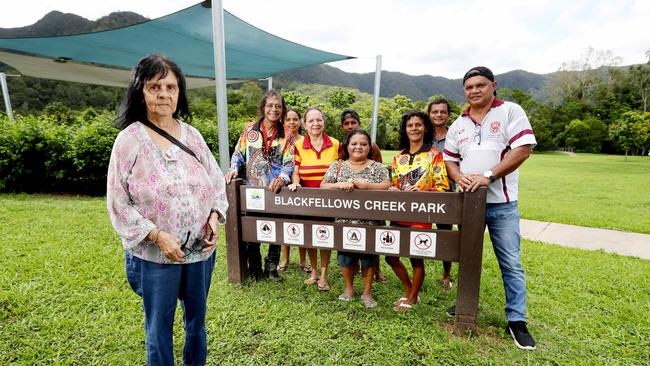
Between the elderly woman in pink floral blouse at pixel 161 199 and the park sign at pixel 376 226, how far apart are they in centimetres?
122

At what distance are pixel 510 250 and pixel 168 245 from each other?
85.0 inches

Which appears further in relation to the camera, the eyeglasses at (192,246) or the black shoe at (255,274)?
the black shoe at (255,274)

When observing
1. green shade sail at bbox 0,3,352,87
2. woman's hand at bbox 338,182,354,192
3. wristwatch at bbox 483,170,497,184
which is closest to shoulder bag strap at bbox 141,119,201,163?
woman's hand at bbox 338,182,354,192

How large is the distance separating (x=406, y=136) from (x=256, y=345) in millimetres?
1956

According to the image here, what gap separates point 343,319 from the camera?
2.73 metres

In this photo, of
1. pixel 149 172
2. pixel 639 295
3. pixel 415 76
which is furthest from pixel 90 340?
pixel 415 76

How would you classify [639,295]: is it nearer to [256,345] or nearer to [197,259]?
[256,345]

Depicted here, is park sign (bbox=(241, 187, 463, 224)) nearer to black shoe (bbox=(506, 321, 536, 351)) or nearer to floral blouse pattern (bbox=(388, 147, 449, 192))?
floral blouse pattern (bbox=(388, 147, 449, 192))

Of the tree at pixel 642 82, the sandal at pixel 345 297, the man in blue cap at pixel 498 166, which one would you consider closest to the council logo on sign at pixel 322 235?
the sandal at pixel 345 297

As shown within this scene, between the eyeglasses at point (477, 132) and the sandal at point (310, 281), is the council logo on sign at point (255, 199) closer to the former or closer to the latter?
the sandal at point (310, 281)

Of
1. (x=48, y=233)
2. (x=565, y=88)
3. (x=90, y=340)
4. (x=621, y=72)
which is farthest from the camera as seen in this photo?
(x=565, y=88)

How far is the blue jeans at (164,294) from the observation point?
1557mm

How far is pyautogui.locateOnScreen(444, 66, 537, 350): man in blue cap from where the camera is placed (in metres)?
2.34

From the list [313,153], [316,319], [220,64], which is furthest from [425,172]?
[220,64]
